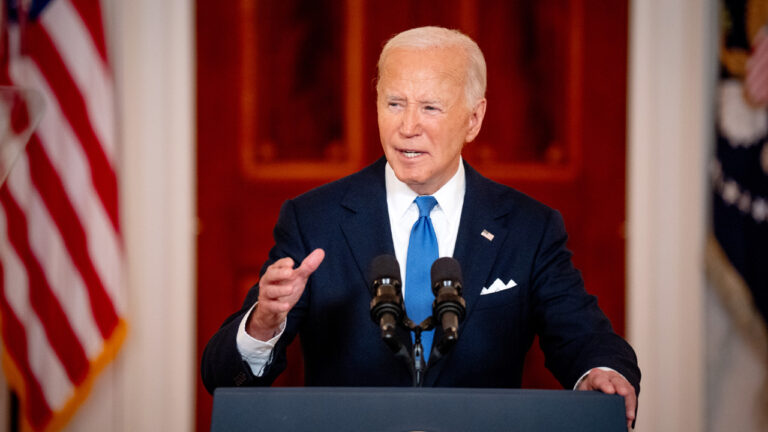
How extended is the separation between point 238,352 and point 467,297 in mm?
537

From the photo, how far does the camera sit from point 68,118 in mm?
2943

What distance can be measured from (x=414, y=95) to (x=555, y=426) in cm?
85

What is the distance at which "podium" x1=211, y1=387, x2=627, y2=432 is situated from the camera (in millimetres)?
1064

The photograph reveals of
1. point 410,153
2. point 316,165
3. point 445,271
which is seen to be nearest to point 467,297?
point 410,153

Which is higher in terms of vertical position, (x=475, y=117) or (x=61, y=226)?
(x=475, y=117)

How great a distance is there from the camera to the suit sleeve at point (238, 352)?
61.5 inches

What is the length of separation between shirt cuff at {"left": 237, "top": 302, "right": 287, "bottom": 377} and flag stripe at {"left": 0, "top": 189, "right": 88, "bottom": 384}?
1.67 metres

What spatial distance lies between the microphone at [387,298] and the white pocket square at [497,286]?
1.83 ft

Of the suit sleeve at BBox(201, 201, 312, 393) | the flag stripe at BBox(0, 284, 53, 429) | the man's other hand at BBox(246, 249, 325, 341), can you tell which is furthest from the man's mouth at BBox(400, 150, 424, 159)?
the flag stripe at BBox(0, 284, 53, 429)

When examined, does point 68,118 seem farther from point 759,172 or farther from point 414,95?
point 759,172

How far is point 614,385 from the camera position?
57.4 inches

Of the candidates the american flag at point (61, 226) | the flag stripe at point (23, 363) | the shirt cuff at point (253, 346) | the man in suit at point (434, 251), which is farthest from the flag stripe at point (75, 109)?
the shirt cuff at point (253, 346)

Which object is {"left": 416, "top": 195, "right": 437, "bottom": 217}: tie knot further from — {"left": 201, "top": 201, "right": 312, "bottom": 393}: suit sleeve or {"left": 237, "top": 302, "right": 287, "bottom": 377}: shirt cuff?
{"left": 237, "top": 302, "right": 287, "bottom": 377}: shirt cuff

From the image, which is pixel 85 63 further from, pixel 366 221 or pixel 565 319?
pixel 565 319
